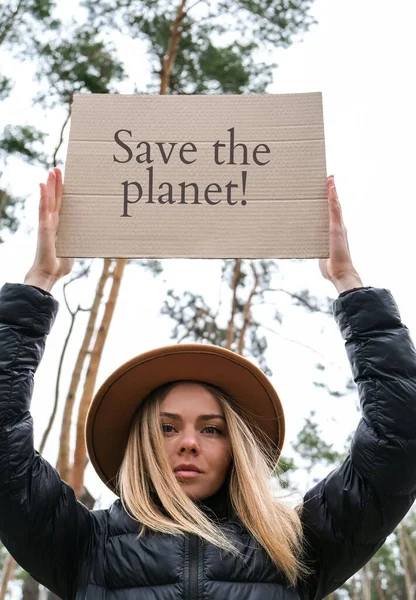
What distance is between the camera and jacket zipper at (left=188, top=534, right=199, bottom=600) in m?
1.89

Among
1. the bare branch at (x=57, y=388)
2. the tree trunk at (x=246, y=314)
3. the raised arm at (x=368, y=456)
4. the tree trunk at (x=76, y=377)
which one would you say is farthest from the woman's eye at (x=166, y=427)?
the tree trunk at (x=246, y=314)

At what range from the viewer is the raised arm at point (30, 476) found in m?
1.91

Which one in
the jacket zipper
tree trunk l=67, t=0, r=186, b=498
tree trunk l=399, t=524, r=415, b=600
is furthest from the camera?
tree trunk l=399, t=524, r=415, b=600

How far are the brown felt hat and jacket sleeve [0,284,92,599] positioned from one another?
30cm

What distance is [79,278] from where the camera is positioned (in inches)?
472

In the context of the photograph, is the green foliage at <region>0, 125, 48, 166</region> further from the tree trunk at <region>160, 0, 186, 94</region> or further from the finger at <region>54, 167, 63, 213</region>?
the finger at <region>54, 167, 63, 213</region>

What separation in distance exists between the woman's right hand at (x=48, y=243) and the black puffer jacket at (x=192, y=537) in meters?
0.09

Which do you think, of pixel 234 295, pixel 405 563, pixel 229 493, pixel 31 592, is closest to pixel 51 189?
pixel 229 493

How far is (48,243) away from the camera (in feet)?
7.11

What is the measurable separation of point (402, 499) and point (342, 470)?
180 millimetres

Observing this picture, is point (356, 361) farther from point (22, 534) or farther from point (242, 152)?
point (22, 534)

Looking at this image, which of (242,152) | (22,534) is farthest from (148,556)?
(242,152)

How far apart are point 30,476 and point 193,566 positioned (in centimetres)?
47

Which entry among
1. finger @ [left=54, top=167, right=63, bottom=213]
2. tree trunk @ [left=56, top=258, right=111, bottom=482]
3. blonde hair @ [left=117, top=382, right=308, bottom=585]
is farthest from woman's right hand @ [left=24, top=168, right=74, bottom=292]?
tree trunk @ [left=56, top=258, right=111, bottom=482]
